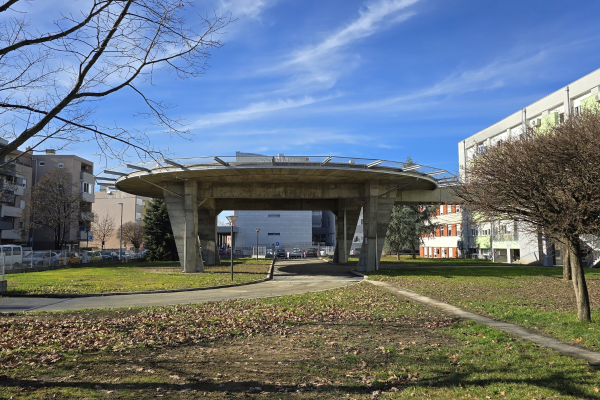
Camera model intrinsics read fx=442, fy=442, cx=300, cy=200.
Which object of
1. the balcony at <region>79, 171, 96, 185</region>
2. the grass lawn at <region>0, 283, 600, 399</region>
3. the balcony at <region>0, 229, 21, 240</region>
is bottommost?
the grass lawn at <region>0, 283, 600, 399</region>

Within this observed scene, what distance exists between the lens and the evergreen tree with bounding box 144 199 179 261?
58250 millimetres

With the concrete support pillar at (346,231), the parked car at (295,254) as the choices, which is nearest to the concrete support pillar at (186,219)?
the concrete support pillar at (346,231)

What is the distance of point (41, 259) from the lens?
38969mm

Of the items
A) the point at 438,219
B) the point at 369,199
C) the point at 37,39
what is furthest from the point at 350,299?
the point at 438,219

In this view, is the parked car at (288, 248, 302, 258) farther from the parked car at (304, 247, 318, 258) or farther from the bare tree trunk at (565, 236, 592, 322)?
the bare tree trunk at (565, 236, 592, 322)

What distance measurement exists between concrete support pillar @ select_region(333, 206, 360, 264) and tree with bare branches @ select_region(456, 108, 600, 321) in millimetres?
35905

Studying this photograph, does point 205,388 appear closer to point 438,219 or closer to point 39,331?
Result: point 39,331

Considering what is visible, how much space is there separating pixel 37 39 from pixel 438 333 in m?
9.61

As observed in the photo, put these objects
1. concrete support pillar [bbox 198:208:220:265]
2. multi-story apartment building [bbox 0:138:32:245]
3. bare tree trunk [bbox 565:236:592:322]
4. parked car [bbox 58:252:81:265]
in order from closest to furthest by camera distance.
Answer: bare tree trunk [bbox 565:236:592:322] < parked car [bbox 58:252:81:265] < concrete support pillar [bbox 198:208:220:265] < multi-story apartment building [bbox 0:138:32:245]

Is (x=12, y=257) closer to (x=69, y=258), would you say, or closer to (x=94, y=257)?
(x=69, y=258)

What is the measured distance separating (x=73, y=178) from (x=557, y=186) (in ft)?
223

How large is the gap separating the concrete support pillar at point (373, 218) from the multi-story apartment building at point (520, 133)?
625 cm

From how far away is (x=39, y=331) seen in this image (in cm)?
999

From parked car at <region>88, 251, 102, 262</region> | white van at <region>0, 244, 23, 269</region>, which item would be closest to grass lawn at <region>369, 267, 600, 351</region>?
white van at <region>0, 244, 23, 269</region>
